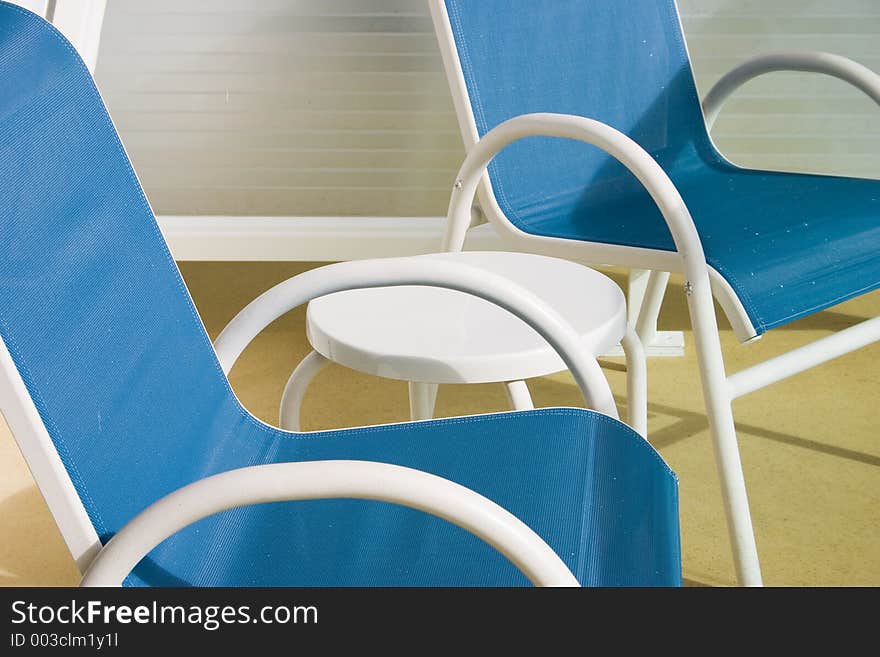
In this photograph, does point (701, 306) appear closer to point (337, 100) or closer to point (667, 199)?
point (667, 199)

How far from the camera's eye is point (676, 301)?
2.96m

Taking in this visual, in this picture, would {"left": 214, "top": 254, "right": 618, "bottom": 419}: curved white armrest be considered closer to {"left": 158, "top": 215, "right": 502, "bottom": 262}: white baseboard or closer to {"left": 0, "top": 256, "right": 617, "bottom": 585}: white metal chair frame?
{"left": 0, "top": 256, "right": 617, "bottom": 585}: white metal chair frame

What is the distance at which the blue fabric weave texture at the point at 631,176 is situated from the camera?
1.66m

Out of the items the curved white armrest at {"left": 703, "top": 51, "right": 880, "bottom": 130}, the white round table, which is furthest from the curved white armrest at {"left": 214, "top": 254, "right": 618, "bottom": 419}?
the curved white armrest at {"left": 703, "top": 51, "right": 880, "bottom": 130}

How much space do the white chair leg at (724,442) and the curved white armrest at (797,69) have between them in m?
0.63

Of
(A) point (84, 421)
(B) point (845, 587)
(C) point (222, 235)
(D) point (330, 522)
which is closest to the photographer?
(A) point (84, 421)

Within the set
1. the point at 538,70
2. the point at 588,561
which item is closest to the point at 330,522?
the point at 588,561

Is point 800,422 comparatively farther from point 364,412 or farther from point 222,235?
point 222,235

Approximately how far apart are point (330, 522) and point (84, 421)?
28 centimetres

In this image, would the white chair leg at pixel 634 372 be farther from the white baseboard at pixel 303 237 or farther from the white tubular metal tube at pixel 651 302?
the white baseboard at pixel 303 237

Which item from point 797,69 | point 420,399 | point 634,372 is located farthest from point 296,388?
point 797,69

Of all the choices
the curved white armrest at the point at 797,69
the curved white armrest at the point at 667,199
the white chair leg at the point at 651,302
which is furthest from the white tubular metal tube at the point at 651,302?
the curved white armrest at the point at 667,199

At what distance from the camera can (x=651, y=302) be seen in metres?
2.19

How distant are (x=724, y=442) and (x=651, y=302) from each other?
2.15 feet
